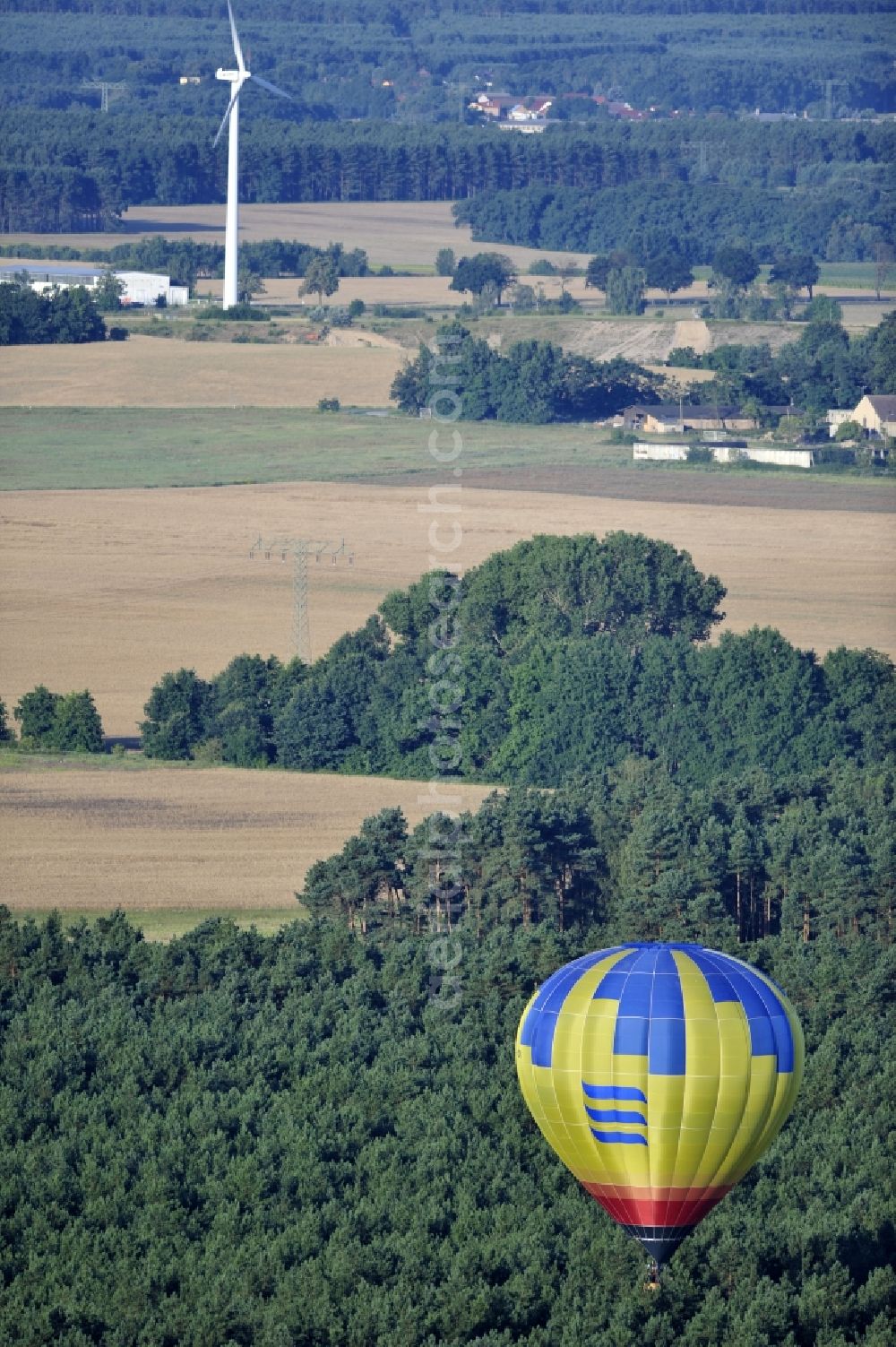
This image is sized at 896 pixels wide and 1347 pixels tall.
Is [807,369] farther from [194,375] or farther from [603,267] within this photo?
[603,267]

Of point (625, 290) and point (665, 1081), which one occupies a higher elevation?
point (625, 290)

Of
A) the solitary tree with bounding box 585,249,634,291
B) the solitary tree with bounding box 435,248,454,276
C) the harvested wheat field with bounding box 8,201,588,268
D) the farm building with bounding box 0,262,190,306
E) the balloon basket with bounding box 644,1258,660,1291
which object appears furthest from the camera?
the harvested wheat field with bounding box 8,201,588,268

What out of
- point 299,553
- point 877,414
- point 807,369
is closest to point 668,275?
point 807,369

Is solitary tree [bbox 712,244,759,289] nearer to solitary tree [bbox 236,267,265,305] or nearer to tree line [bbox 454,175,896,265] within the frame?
tree line [bbox 454,175,896,265]

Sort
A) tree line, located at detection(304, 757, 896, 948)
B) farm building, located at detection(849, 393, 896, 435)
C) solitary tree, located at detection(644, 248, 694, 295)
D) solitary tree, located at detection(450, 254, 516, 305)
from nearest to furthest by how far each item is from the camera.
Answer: tree line, located at detection(304, 757, 896, 948) < farm building, located at detection(849, 393, 896, 435) < solitary tree, located at detection(450, 254, 516, 305) < solitary tree, located at detection(644, 248, 694, 295)

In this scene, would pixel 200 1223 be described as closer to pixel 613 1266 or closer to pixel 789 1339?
pixel 613 1266

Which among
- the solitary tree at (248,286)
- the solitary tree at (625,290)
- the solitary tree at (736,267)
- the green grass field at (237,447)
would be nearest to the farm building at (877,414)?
the green grass field at (237,447)

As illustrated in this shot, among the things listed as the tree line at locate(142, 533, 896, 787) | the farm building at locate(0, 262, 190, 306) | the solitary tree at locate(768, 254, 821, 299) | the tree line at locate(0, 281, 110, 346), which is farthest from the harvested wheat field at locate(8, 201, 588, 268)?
the tree line at locate(142, 533, 896, 787)
